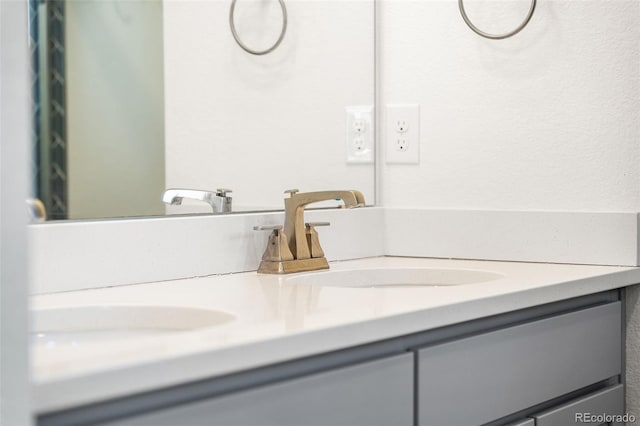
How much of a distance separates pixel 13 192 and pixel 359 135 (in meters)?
1.29

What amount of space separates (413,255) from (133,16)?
0.85 metres

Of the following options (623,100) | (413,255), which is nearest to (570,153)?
(623,100)

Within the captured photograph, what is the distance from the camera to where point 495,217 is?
185 cm

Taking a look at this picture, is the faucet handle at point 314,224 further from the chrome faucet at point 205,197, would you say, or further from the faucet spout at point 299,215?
the chrome faucet at point 205,197

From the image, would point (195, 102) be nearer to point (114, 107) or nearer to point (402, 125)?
point (114, 107)

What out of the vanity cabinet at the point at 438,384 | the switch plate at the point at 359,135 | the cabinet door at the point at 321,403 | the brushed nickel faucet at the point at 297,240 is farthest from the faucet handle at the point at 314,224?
the cabinet door at the point at 321,403

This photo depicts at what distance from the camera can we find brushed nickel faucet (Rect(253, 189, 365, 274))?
160 cm

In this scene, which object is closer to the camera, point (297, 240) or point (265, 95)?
point (297, 240)

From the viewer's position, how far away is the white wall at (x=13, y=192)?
0.73 meters

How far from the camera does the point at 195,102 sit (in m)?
1.55

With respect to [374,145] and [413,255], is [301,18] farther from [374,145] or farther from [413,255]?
[413,255]

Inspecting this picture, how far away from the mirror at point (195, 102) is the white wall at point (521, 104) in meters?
0.11

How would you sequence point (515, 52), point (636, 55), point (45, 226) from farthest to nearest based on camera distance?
1. point (515, 52)
2. point (636, 55)
3. point (45, 226)

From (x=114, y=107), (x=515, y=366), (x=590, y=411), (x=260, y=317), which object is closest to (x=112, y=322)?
(x=260, y=317)
